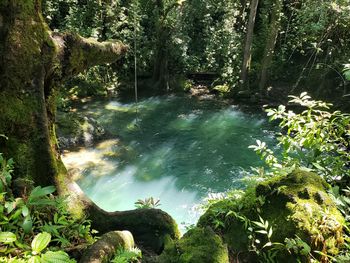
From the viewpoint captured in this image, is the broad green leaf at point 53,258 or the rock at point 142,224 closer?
the broad green leaf at point 53,258

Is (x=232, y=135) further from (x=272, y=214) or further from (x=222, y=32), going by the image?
(x=272, y=214)

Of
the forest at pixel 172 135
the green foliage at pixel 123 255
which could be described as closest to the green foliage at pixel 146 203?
the forest at pixel 172 135

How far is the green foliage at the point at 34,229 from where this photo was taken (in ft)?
6.62

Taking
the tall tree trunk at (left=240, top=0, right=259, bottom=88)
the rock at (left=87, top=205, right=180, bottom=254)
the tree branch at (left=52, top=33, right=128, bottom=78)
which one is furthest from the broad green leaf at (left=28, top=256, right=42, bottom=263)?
the tall tree trunk at (left=240, top=0, right=259, bottom=88)

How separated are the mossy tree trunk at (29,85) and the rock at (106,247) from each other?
1.01 meters

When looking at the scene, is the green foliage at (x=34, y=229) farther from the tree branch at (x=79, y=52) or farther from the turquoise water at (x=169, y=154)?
the turquoise water at (x=169, y=154)

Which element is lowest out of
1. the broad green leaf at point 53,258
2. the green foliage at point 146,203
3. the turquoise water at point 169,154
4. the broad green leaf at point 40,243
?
the turquoise water at point 169,154

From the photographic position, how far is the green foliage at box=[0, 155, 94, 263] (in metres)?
2.02

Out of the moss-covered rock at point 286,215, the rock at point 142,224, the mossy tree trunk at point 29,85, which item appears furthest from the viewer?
the rock at point 142,224

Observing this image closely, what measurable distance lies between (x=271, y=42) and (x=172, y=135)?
7158mm

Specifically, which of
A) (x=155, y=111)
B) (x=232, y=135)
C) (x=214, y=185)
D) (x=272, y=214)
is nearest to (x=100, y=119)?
(x=155, y=111)

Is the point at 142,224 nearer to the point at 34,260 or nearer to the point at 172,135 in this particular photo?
the point at 34,260

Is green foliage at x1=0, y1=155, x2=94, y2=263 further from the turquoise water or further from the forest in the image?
the turquoise water

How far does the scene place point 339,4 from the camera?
14008 millimetres
